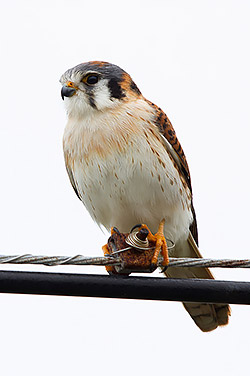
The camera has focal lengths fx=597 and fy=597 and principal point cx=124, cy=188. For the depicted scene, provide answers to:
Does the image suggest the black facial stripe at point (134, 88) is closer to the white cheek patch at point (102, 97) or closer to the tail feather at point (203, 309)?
the white cheek patch at point (102, 97)

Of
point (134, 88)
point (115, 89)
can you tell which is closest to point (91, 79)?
point (115, 89)

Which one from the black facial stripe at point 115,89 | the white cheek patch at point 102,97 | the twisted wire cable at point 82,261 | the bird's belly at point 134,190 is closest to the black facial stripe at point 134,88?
the black facial stripe at point 115,89

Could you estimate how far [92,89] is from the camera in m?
4.88

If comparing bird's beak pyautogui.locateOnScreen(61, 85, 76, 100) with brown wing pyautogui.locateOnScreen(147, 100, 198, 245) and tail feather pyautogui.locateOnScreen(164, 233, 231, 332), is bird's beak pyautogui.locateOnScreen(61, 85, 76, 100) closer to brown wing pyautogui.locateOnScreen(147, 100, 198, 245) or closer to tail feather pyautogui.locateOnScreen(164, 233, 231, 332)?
brown wing pyautogui.locateOnScreen(147, 100, 198, 245)

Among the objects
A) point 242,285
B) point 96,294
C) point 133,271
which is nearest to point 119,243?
point 133,271

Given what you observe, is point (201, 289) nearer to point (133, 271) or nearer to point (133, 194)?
point (133, 271)

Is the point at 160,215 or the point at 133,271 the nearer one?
the point at 133,271

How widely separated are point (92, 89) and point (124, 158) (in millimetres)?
700

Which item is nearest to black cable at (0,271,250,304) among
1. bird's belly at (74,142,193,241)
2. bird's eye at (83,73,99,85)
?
bird's belly at (74,142,193,241)

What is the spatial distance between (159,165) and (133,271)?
1133mm

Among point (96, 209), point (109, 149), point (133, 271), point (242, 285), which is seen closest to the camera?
point (242, 285)

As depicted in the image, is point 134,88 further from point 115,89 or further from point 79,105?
point 79,105

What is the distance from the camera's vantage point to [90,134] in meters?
4.71

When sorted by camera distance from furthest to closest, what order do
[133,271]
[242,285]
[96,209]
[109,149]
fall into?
[96,209] → [109,149] → [133,271] → [242,285]
